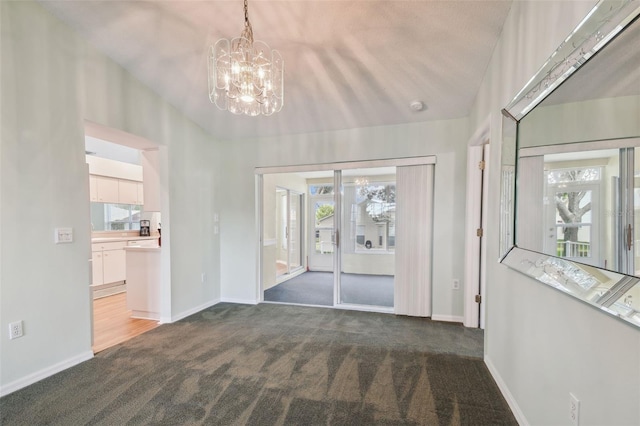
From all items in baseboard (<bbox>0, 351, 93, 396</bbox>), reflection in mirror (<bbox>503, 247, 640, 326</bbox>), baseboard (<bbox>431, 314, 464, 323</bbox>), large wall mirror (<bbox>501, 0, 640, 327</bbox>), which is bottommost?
baseboard (<bbox>431, 314, 464, 323</bbox>)

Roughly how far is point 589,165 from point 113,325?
177 inches

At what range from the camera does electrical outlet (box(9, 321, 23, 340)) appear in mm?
2031

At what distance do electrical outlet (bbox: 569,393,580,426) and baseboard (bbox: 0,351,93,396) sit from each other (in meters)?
3.46

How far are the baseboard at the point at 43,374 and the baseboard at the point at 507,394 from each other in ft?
11.3

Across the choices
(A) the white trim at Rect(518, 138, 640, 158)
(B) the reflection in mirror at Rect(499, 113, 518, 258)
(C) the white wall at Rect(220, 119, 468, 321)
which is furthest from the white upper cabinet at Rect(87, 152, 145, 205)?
(A) the white trim at Rect(518, 138, 640, 158)

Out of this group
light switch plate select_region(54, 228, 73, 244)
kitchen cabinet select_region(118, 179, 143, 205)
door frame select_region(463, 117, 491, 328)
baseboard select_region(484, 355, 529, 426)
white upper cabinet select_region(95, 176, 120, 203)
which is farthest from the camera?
kitchen cabinet select_region(118, 179, 143, 205)

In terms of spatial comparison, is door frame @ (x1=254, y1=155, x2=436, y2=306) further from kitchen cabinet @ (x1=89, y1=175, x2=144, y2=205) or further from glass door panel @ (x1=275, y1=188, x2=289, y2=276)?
kitchen cabinet @ (x1=89, y1=175, x2=144, y2=205)

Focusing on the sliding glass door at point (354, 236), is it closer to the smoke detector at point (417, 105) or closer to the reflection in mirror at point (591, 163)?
the smoke detector at point (417, 105)

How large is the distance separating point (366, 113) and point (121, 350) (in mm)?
3620

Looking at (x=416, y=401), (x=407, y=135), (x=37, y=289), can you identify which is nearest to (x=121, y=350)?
(x=37, y=289)

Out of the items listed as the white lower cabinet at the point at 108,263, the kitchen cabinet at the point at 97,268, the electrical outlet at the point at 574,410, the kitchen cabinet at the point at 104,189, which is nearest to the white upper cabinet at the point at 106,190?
the kitchen cabinet at the point at 104,189

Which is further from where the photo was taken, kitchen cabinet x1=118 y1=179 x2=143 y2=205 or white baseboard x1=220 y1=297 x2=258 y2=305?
kitchen cabinet x1=118 y1=179 x2=143 y2=205

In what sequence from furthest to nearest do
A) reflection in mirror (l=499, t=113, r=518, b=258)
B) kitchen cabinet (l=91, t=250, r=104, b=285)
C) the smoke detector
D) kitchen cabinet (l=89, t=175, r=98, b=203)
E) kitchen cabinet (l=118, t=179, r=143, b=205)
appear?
kitchen cabinet (l=118, t=179, r=143, b=205) → kitchen cabinet (l=89, t=175, r=98, b=203) → kitchen cabinet (l=91, t=250, r=104, b=285) → the smoke detector → reflection in mirror (l=499, t=113, r=518, b=258)

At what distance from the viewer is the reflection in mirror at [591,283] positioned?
0.88 metres
